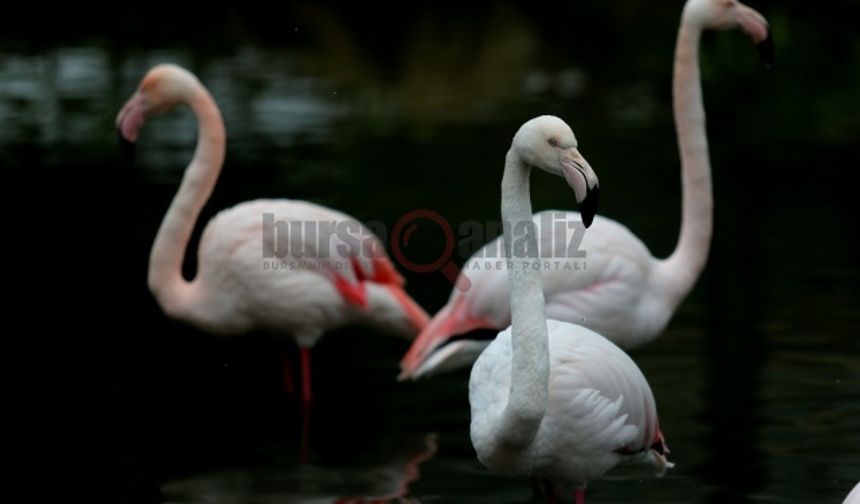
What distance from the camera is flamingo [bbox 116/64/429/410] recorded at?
687 cm

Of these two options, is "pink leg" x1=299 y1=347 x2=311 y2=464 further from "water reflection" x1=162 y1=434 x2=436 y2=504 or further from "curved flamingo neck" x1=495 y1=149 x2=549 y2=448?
"curved flamingo neck" x1=495 y1=149 x2=549 y2=448

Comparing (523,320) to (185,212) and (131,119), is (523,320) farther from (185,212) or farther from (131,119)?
(131,119)

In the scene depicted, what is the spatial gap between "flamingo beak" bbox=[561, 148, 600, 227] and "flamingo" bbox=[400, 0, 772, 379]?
6.04 feet

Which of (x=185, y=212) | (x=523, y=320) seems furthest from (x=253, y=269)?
(x=523, y=320)

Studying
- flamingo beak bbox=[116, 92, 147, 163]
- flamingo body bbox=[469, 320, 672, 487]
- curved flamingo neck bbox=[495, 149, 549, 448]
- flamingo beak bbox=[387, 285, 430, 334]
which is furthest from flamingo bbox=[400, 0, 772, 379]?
flamingo beak bbox=[116, 92, 147, 163]

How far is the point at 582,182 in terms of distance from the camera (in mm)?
4152

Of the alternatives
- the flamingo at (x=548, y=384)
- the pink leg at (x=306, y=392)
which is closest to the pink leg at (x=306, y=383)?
the pink leg at (x=306, y=392)

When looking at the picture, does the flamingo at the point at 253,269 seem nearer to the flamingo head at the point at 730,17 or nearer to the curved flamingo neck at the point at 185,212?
the curved flamingo neck at the point at 185,212

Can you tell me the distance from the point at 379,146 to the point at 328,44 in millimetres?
4848

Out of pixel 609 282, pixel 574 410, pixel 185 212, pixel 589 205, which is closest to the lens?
pixel 589 205

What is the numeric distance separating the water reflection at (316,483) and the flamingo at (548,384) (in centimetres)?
76

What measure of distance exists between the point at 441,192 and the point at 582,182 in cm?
685

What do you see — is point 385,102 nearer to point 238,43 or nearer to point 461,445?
point 238,43

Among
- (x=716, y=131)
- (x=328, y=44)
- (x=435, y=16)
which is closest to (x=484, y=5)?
(x=435, y=16)
